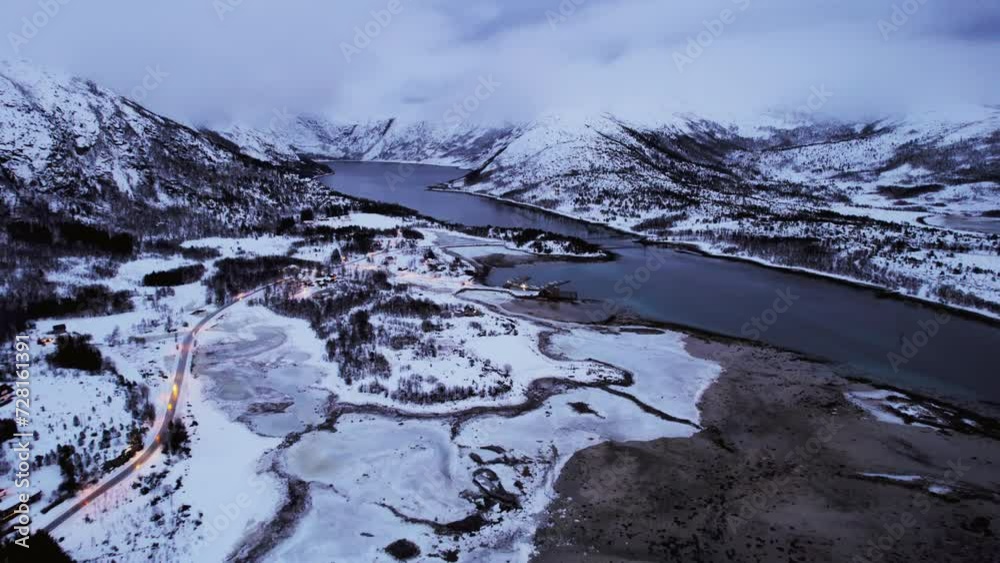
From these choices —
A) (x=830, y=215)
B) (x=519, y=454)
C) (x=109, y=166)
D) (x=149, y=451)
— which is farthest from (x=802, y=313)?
(x=109, y=166)

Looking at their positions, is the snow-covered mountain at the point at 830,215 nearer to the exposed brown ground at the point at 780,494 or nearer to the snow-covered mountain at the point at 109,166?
the exposed brown ground at the point at 780,494

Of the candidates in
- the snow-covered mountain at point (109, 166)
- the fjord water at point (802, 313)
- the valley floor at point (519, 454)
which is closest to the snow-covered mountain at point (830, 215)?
the fjord water at point (802, 313)

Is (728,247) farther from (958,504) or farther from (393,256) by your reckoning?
(958,504)

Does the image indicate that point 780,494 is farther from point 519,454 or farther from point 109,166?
point 109,166

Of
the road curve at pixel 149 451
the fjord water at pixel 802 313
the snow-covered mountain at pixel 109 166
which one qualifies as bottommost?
the road curve at pixel 149 451

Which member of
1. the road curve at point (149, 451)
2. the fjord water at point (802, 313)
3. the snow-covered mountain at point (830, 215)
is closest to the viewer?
the road curve at point (149, 451)

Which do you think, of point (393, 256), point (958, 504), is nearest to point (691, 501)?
point (958, 504)
